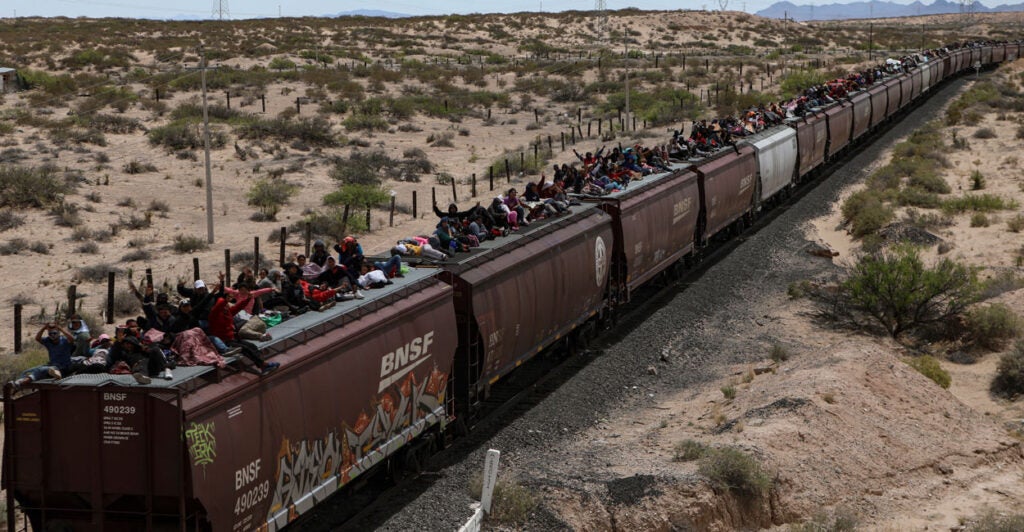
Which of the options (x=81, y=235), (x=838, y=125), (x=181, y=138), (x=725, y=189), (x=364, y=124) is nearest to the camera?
(x=725, y=189)

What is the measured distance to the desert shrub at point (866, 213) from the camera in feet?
106

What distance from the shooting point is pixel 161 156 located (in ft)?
146

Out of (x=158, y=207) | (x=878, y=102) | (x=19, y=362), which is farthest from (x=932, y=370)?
(x=878, y=102)

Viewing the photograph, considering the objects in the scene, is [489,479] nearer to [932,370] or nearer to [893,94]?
[932,370]

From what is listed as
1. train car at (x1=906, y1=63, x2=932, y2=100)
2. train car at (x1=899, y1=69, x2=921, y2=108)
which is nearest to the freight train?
train car at (x1=899, y1=69, x2=921, y2=108)

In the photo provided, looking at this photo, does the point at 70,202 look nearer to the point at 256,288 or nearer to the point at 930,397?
the point at 256,288

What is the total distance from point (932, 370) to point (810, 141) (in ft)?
65.7

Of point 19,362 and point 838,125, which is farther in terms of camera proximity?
point 838,125

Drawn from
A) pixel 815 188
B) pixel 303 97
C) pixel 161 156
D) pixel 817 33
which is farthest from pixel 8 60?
pixel 817 33

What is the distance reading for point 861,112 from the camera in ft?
157

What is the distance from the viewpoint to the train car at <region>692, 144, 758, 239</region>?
1077 inches

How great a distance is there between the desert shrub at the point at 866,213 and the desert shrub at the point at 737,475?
1996cm

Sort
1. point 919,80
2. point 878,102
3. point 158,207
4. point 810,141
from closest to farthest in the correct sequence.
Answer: point 158,207 → point 810,141 → point 878,102 → point 919,80

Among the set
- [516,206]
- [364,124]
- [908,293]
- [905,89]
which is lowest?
[908,293]
